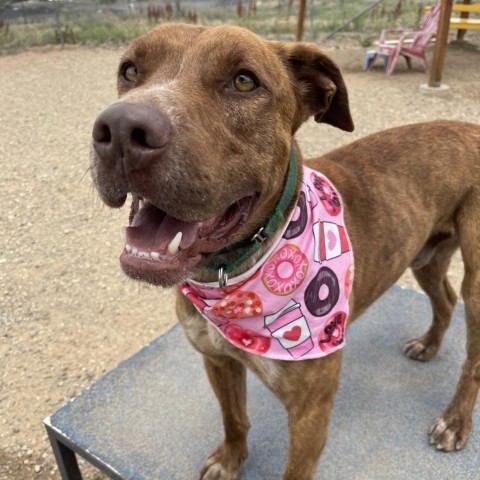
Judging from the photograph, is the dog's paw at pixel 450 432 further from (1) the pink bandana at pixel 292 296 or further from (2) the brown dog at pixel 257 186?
(1) the pink bandana at pixel 292 296

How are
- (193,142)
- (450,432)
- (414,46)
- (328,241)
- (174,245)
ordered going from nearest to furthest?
1. (193,142)
2. (174,245)
3. (328,241)
4. (450,432)
5. (414,46)

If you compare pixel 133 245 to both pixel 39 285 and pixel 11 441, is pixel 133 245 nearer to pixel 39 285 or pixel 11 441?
pixel 11 441

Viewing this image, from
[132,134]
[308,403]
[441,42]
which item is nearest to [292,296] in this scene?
[308,403]

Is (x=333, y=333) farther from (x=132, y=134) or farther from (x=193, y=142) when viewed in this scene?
(x=132, y=134)

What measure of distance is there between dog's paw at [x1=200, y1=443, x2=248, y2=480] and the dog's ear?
1.83 m

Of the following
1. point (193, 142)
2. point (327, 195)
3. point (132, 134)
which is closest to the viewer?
point (132, 134)

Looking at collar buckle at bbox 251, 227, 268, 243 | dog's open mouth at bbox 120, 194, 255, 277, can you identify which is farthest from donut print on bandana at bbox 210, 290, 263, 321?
dog's open mouth at bbox 120, 194, 255, 277

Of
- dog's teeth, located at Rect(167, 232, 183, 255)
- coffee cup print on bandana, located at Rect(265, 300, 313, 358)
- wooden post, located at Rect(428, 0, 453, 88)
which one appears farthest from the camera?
wooden post, located at Rect(428, 0, 453, 88)

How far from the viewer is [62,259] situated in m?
5.53

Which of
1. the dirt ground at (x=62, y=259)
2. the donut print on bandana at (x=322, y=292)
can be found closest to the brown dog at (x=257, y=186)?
the donut print on bandana at (x=322, y=292)

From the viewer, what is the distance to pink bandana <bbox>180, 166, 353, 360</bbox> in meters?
2.28

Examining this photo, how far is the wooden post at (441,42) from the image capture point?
9.52 meters

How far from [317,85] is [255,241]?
2.67ft

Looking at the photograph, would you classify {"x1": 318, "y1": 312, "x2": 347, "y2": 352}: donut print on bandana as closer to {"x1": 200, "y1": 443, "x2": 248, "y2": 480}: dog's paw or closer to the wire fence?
{"x1": 200, "y1": 443, "x2": 248, "y2": 480}: dog's paw
